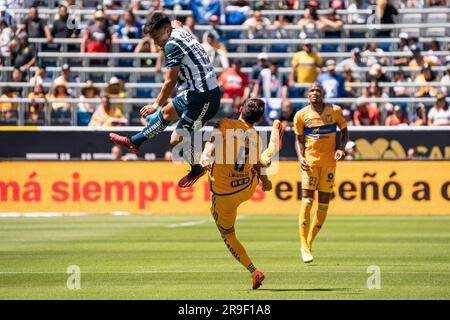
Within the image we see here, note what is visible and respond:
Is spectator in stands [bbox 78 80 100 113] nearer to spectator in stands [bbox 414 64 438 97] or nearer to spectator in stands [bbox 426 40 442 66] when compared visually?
spectator in stands [bbox 414 64 438 97]

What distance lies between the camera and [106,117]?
93.3ft

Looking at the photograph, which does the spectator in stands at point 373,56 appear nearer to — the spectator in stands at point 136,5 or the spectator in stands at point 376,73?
the spectator in stands at point 376,73

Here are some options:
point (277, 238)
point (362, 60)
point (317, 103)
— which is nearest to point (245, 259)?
point (317, 103)

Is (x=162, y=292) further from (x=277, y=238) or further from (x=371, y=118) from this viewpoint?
(x=371, y=118)

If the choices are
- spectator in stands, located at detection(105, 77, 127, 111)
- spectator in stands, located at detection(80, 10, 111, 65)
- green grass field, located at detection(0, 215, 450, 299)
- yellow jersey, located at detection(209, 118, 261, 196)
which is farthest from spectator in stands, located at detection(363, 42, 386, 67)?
yellow jersey, located at detection(209, 118, 261, 196)

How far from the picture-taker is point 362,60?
31.0 m

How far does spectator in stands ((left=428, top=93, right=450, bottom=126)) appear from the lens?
27.8 meters

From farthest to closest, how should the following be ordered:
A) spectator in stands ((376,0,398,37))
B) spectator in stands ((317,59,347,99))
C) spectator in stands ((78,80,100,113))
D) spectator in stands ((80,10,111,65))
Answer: spectator in stands ((376,0,398,37)), spectator in stands ((80,10,111,65)), spectator in stands ((78,80,100,113)), spectator in stands ((317,59,347,99))

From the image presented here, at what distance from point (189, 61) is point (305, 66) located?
53.0ft

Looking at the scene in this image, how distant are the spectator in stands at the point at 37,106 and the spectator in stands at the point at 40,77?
2.12 feet

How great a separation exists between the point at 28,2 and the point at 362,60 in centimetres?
1011

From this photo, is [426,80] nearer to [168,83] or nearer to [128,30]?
[128,30]

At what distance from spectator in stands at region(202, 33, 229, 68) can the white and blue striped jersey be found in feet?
50.5

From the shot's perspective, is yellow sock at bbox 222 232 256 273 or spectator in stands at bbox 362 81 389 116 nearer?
yellow sock at bbox 222 232 256 273
